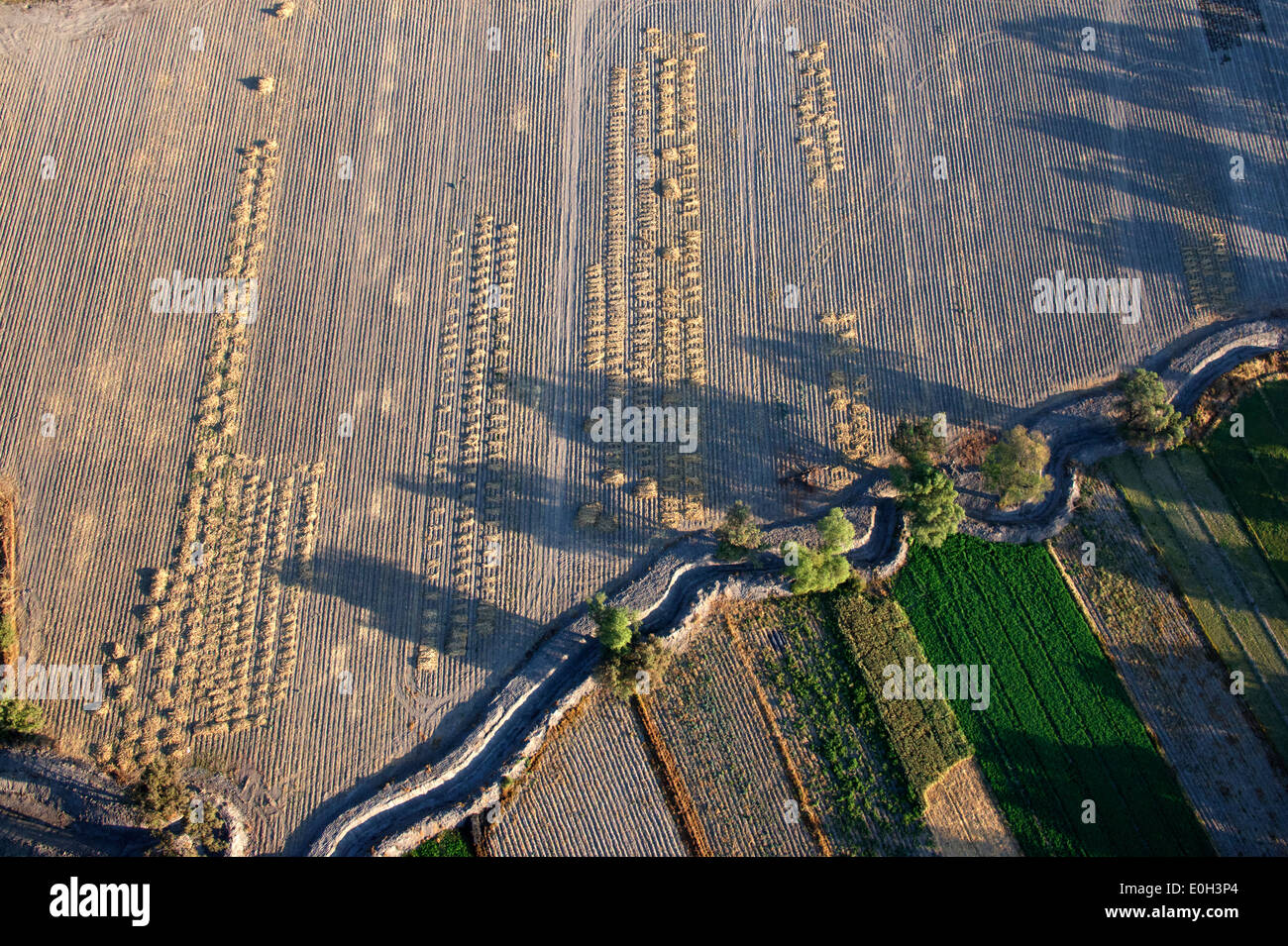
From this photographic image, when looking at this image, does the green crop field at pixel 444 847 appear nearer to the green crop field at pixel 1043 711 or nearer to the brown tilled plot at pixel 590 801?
the brown tilled plot at pixel 590 801

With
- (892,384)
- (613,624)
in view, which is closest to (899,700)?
(613,624)

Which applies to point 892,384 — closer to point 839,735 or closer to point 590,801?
point 839,735

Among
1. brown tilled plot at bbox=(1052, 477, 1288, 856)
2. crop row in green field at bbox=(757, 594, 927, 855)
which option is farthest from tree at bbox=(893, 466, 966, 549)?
brown tilled plot at bbox=(1052, 477, 1288, 856)

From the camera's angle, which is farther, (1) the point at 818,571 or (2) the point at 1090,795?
(1) the point at 818,571

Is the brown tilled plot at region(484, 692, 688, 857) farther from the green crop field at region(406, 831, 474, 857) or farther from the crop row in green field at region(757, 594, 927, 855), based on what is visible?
the crop row in green field at region(757, 594, 927, 855)

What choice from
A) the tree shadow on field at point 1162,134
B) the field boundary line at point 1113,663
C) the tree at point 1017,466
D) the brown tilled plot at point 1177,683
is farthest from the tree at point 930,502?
the tree shadow on field at point 1162,134
